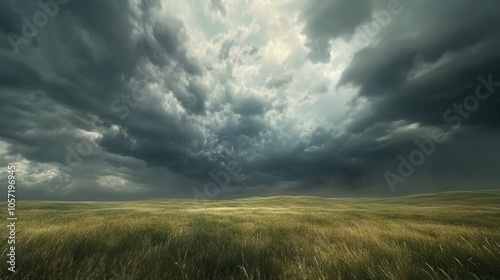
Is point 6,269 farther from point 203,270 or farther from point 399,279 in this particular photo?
point 399,279

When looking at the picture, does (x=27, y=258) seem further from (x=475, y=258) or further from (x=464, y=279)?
(x=475, y=258)

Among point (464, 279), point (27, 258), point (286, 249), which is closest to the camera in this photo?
point (464, 279)

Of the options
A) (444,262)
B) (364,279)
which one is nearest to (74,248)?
(364,279)

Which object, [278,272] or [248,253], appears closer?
[278,272]

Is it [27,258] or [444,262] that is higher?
[27,258]

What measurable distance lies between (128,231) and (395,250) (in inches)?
266

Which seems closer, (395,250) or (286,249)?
(395,250)

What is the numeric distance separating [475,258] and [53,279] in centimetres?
583

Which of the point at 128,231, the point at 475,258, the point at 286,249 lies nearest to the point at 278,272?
the point at 286,249

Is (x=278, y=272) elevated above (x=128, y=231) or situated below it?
below

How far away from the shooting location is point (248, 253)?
5.08m

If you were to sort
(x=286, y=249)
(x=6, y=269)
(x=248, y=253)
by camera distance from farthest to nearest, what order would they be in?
1. (x=286, y=249)
2. (x=248, y=253)
3. (x=6, y=269)

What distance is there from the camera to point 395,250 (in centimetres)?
443

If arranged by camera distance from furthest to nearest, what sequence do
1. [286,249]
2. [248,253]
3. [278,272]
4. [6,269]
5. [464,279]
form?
[286,249] → [248,253] → [278,272] → [6,269] → [464,279]
